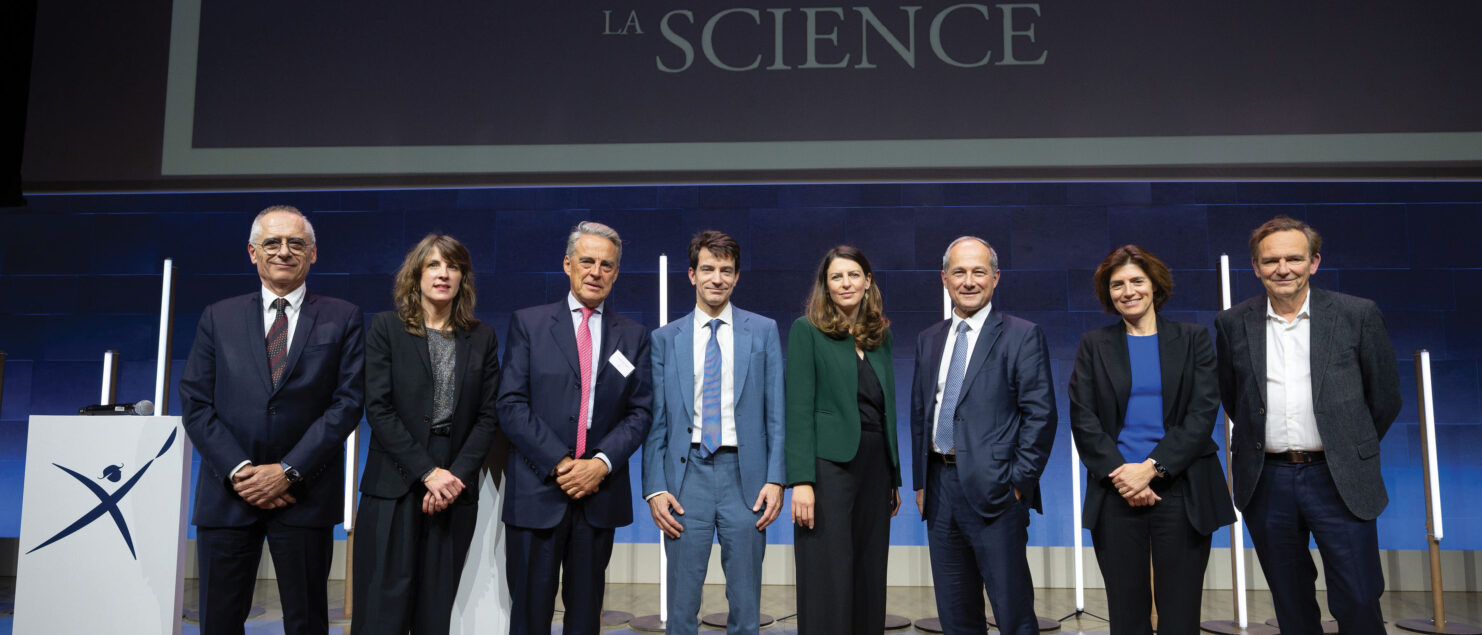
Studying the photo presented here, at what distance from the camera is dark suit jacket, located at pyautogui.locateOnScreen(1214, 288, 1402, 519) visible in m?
2.63

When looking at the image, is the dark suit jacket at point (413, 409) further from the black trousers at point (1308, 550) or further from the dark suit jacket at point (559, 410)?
the black trousers at point (1308, 550)

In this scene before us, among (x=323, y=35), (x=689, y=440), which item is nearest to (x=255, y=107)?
(x=323, y=35)

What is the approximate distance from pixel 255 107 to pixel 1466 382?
6.67 m

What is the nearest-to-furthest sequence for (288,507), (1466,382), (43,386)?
1. (288,507)
2. (1466,382)
3. (43,386)

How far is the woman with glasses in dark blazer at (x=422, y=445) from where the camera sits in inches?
106

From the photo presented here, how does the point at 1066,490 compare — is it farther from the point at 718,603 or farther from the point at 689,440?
the point at 689,440

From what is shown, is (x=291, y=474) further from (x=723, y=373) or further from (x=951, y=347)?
(x=951, y=347)

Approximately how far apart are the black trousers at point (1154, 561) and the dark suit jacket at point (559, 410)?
1.44 m

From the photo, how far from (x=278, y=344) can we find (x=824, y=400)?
1.65m

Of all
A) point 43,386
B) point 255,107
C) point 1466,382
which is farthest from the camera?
point 43,386

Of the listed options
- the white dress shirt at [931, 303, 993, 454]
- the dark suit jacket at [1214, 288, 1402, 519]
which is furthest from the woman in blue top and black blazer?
the white dress shirt at [931, 303, 993, 454]

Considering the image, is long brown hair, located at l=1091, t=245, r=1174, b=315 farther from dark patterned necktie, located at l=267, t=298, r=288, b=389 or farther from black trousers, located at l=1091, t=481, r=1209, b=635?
dark patterned necktie, located at l=267, t=298, r=288, b=389

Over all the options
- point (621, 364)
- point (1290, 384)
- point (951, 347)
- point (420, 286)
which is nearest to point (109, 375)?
point (420, 286)

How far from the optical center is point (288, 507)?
2691 millimetres
